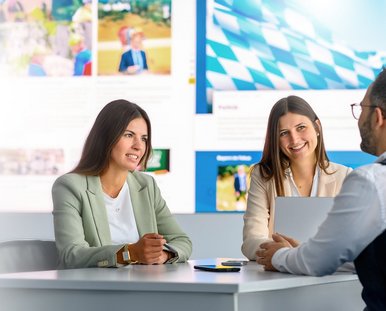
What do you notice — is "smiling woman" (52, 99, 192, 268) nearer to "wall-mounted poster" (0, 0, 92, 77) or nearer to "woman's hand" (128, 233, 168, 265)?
"woman's hand" (128, 233, 168, 265)

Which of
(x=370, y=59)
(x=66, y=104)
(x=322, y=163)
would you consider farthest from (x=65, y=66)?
(x=322, y=163)

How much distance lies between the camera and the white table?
6.25 ft

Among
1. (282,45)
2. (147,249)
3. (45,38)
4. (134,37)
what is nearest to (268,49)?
(282,45)

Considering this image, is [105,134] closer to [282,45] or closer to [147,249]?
[147,249]

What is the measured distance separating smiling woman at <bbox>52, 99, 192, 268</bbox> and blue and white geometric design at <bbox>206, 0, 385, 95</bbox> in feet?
6.64

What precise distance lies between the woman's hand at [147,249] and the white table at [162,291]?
409mm

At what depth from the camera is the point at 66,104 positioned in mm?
5539

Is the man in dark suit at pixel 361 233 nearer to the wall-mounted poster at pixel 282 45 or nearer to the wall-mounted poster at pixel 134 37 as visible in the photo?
the wall-mounted poster at pixel 282 45

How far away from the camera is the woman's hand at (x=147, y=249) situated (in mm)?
2693

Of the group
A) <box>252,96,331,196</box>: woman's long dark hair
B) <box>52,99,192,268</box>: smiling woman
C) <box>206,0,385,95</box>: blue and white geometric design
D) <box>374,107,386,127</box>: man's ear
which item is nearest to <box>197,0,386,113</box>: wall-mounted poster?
<box>206,0,385,95</box>: blue and white geometric design

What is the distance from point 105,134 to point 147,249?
0.82 metres

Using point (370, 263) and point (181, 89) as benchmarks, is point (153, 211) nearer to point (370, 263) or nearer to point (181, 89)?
point (370, 263)

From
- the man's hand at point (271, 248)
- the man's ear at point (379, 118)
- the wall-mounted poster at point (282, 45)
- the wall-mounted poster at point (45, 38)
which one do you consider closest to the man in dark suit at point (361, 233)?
the man's ear at point (379, 118)

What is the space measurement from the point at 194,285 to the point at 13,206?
3.84 meters
